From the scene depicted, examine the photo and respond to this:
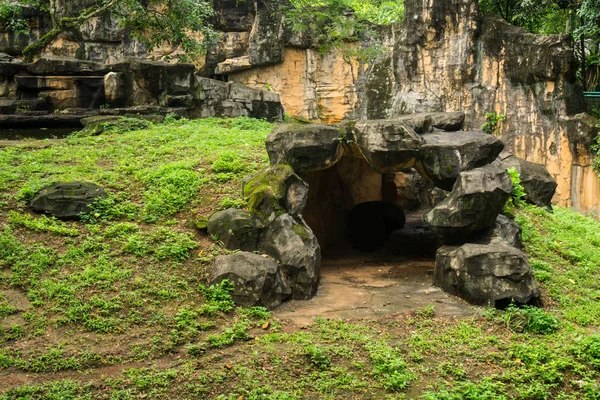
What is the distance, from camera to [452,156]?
394 inches

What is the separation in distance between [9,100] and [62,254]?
9.56 m

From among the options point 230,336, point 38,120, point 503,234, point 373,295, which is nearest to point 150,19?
point 38,120

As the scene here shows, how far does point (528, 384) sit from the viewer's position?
679 centimetres

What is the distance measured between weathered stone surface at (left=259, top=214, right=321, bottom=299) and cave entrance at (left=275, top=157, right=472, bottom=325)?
0.79 feet

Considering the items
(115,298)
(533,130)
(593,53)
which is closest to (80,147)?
(115,298)

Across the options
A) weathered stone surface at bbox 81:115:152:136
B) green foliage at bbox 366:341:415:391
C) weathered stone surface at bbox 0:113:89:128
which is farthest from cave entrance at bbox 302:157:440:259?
weathered stone surface at bbox 0:113:89:128

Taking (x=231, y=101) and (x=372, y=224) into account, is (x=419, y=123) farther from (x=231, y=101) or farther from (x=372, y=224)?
(x=231, y=101)

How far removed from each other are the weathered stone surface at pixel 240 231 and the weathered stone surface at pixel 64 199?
2.27 meters

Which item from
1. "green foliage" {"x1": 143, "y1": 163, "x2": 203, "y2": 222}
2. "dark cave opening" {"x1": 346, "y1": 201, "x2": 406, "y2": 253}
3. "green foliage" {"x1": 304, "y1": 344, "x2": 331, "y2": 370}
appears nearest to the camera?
"green foliage" {"x1": 304, "y1": 344, "x2": 331, "y2": 370}

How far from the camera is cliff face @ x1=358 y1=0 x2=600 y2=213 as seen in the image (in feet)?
53.0

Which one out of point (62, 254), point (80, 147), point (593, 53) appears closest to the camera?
point (62, 254)

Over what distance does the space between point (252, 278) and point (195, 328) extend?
1.13 meters

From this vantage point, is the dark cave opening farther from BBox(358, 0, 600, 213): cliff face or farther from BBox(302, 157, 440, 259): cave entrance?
BBox(358, 0, 600, 213): cliff face

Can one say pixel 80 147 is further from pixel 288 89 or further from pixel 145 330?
pixel 288 89
